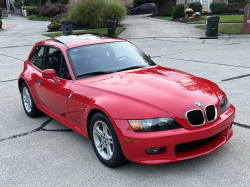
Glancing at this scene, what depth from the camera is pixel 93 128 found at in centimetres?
387

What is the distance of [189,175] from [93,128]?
1308mm

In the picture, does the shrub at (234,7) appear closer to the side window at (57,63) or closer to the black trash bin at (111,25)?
the black trash bin at (111,25)

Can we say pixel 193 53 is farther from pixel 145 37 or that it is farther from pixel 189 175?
pixel 189 175

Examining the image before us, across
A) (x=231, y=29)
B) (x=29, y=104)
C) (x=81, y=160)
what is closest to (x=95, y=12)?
(x=231, y=29)

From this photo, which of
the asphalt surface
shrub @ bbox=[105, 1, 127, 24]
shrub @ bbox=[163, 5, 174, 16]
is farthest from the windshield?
shrub @ bbox=[163, 5, 174, 16]

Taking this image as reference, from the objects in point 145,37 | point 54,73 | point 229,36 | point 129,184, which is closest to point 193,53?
point 229,36

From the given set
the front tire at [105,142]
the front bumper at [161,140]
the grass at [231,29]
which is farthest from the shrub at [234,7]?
the front tire at [105,142]

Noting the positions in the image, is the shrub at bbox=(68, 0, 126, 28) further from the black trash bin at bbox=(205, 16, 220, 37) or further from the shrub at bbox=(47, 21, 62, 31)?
the black trash bin at bbox=(205, 16, 220, 37)

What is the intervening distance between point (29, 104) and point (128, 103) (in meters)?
3.07

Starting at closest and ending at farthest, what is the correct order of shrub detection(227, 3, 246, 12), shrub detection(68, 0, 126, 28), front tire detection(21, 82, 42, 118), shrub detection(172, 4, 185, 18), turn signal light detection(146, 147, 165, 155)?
turn signal light detection(146, 147, 165, 155)
front tire detection(21, 82, 42, 118)
shrub detection(68, 0, 126, 28)
shrub detection(172, 4, 185, 18)
shrub detection(227, 3, 246, 12)

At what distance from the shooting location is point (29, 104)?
591cm

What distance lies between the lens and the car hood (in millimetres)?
3381

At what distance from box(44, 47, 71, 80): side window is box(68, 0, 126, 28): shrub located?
18621 millimetres

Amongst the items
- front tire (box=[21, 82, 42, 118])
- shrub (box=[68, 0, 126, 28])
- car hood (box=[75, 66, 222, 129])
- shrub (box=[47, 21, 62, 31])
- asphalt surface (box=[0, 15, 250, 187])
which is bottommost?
asphalt surface (box=[0, 15, 250, 187])
